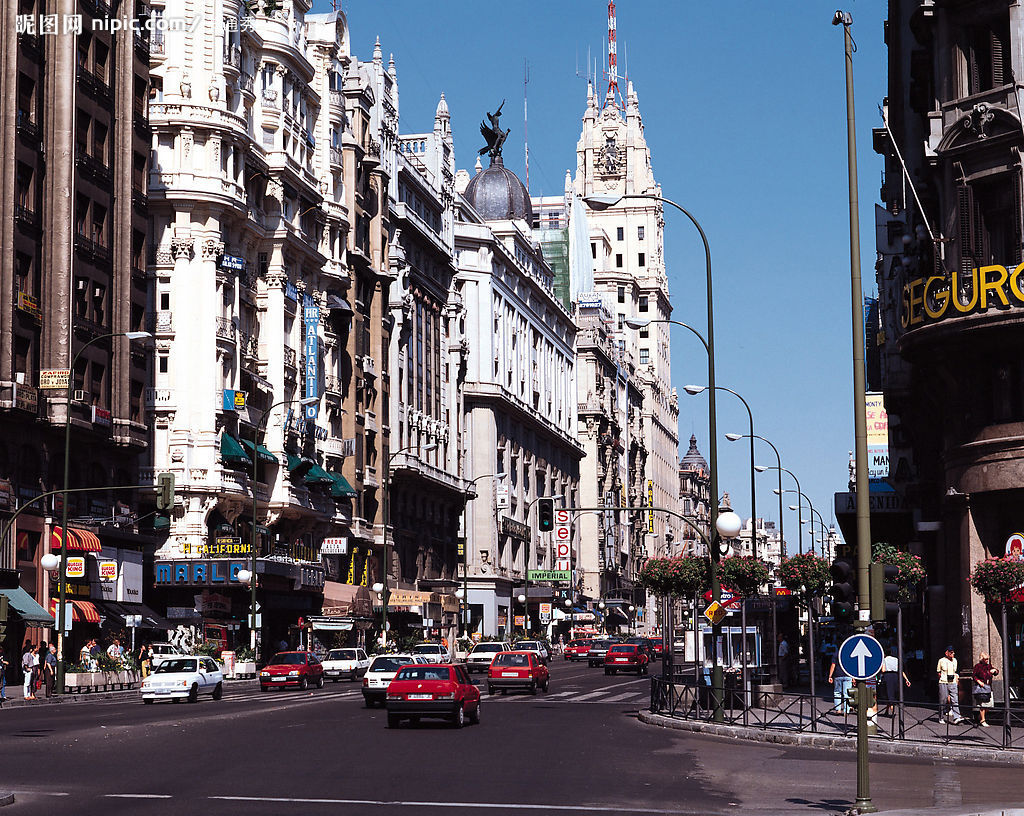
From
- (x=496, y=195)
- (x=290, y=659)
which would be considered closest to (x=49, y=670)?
(x=290, y=659)

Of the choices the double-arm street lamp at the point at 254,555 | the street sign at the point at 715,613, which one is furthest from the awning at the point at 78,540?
the street sign at the point at 715,613

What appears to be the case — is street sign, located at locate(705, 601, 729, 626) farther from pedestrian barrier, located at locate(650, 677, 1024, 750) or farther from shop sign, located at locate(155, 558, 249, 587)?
shop sign, located at locate(155, 558, 249, 587)

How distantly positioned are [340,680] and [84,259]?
2116 centimetres

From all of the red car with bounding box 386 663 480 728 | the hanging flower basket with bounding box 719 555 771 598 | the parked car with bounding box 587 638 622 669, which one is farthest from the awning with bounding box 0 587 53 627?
the parked car with bounding box 587 638 622 669

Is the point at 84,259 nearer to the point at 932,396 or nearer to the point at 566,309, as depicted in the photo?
the point at 932,396

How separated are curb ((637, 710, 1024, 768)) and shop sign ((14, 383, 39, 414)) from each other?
3160cm

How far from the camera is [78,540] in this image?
201 ft

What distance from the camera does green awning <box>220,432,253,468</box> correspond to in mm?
74125

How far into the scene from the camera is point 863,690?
62.8 ft

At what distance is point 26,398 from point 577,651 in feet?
190

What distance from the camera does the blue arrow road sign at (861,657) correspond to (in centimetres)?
1906

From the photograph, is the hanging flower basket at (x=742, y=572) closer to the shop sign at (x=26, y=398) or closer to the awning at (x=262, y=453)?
the shop sign at (x=26, y=398)

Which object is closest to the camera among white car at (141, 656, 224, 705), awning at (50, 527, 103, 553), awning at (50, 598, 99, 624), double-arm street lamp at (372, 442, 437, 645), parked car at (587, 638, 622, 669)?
white car at (141, 656, 224, 705)

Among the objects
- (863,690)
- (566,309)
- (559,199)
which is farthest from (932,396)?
(559,199)
